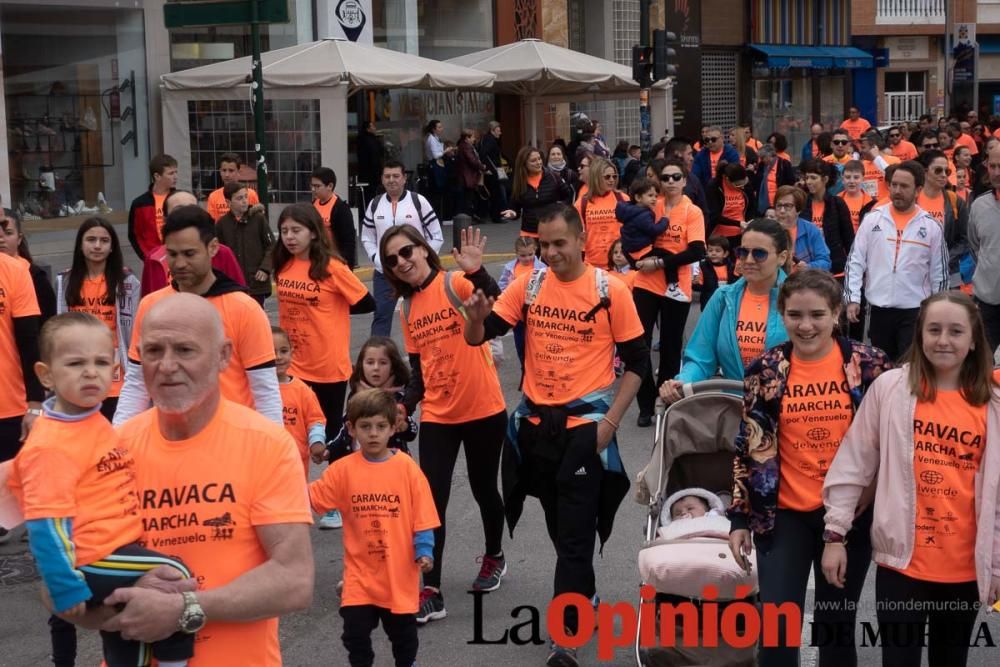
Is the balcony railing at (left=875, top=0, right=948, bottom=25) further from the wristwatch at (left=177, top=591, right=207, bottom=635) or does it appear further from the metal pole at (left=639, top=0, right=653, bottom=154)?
the wristwatch at (left=177, top=591, right=207, bottom=635)

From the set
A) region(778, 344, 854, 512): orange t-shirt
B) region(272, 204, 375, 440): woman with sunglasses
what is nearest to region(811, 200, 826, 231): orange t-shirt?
region(272, 204, 375, 440): woman with sunglasses

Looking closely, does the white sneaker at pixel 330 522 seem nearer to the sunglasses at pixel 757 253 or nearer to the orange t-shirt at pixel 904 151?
the sunglasses at pixel 757 253

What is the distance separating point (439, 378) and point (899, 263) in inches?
162

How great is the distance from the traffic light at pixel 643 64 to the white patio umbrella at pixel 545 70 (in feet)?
6.34

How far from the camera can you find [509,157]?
30188mm

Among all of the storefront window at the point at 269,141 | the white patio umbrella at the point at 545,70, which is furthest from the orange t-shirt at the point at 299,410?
the white patio umbrella at the point at 545,70

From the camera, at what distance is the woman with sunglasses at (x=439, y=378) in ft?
21.5

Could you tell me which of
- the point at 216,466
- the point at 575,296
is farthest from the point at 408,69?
the point at 216,466

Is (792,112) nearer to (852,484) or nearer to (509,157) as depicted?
(509,157)

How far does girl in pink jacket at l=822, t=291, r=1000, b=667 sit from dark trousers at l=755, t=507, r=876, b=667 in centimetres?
27

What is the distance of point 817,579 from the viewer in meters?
4.96

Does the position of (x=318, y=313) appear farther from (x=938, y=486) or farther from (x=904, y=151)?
(x=904, y=151)

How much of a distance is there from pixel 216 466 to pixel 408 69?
17.6 m

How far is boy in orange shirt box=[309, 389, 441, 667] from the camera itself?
18.3 feet
